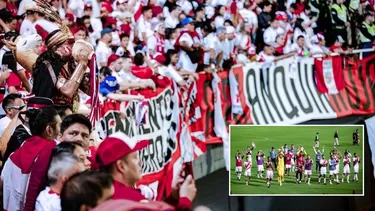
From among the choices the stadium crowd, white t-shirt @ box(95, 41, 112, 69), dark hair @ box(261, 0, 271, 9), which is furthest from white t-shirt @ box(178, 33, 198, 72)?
dark hair @ box(261, 0, 271, 9)

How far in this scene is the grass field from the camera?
444 inches

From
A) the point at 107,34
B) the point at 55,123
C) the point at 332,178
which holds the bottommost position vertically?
the point at 332,178

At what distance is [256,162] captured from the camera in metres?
11.2

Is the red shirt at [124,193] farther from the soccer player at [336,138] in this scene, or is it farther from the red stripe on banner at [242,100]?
the red stripe on banner at [242,100]

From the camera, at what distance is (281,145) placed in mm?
11273

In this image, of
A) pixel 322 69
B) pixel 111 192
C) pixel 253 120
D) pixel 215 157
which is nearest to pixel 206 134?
pixel 215 157

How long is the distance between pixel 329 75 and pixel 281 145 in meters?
5.71

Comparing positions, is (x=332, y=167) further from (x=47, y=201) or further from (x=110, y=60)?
(x=47, y=201)

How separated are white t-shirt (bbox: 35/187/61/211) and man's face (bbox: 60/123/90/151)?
497mm

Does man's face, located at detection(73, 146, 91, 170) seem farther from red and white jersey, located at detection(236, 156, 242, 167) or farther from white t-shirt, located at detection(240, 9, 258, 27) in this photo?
white t-shirt, located at detection(240, 9, 258, 27)

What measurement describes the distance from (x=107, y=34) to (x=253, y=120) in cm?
288

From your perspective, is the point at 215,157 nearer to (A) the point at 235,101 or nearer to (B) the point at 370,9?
(A) the point at 235,101

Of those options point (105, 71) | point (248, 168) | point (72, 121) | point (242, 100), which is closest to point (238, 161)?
point (248, 168)

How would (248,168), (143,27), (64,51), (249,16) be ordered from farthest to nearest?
(249,16) < (143,27) < (248,168) < (64,51)
